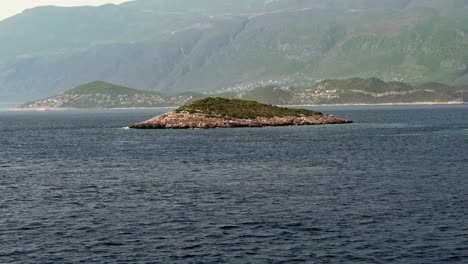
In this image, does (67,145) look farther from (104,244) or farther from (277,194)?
(104,244)

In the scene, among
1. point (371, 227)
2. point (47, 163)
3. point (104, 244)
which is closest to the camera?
point (104, 244)

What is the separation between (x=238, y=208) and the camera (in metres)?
79.7

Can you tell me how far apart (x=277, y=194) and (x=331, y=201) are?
28.5ft

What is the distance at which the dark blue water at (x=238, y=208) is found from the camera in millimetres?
60375

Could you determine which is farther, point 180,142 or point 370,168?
point 180,142

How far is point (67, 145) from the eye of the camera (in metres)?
191

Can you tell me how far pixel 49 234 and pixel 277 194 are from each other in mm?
31836

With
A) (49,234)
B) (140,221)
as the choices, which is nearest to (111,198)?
(140,221)

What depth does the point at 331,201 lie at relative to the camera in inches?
3285

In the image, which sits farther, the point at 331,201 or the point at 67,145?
the point at 67,145

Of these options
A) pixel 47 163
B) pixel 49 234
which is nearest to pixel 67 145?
pixel 47 163

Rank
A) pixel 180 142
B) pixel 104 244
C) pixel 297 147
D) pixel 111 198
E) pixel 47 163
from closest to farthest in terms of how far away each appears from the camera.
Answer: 1. pixel 104 244
2. pixel 111 198
3. pixel 47 163
4. pixel 297 147
5. pixel 180 142

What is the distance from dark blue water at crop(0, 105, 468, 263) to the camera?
60.4m

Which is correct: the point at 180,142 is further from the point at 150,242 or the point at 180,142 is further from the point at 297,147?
the point at 150,242
